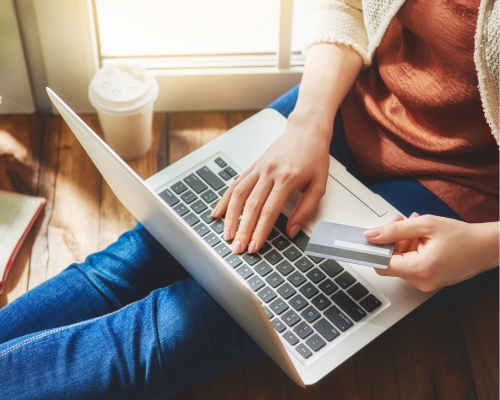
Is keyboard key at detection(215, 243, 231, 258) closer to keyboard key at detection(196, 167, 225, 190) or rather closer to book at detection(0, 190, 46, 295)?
keyboard key at detection(196, 167, 225, 190)

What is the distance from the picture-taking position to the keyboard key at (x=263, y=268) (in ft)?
3.03

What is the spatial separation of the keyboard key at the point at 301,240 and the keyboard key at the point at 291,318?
4.1 inches

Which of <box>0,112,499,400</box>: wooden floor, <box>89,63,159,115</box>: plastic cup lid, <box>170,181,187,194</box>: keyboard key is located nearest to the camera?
<box>170,181,187,194</box>: keyboard key

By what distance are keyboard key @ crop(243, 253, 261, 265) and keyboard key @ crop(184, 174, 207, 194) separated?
0.46 ft

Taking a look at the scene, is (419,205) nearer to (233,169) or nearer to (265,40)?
(233,169)

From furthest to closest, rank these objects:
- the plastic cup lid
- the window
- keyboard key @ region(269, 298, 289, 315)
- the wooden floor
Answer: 1. the window
2. the plastic cup lid
3. the wooden floor
4. keyboard key @ region(269, 298, 289, 315)

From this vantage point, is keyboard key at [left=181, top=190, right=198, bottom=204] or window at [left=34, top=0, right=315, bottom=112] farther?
window at [left=34, top=0, right=315, bottom=112]

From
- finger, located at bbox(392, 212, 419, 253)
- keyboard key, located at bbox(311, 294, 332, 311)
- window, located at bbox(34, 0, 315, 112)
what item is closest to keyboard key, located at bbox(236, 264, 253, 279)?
keyboard key, located at bbox(311, 294, 332, 311)

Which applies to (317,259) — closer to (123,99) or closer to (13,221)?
(123,99)

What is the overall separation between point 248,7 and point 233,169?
602 mm

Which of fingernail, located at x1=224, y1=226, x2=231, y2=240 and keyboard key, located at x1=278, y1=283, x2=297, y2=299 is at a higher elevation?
fingernail, located at x1=224, y1=226, x2=231, y2=240

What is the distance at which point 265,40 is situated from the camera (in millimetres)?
1502

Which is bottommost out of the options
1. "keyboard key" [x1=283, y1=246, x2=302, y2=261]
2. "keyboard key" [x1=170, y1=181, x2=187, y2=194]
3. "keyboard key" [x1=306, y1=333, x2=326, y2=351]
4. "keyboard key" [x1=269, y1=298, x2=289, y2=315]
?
"keyboard key" [x1=306, y1=333, x2=326, y2=351]

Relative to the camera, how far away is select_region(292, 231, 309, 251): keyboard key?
0.94 meters
